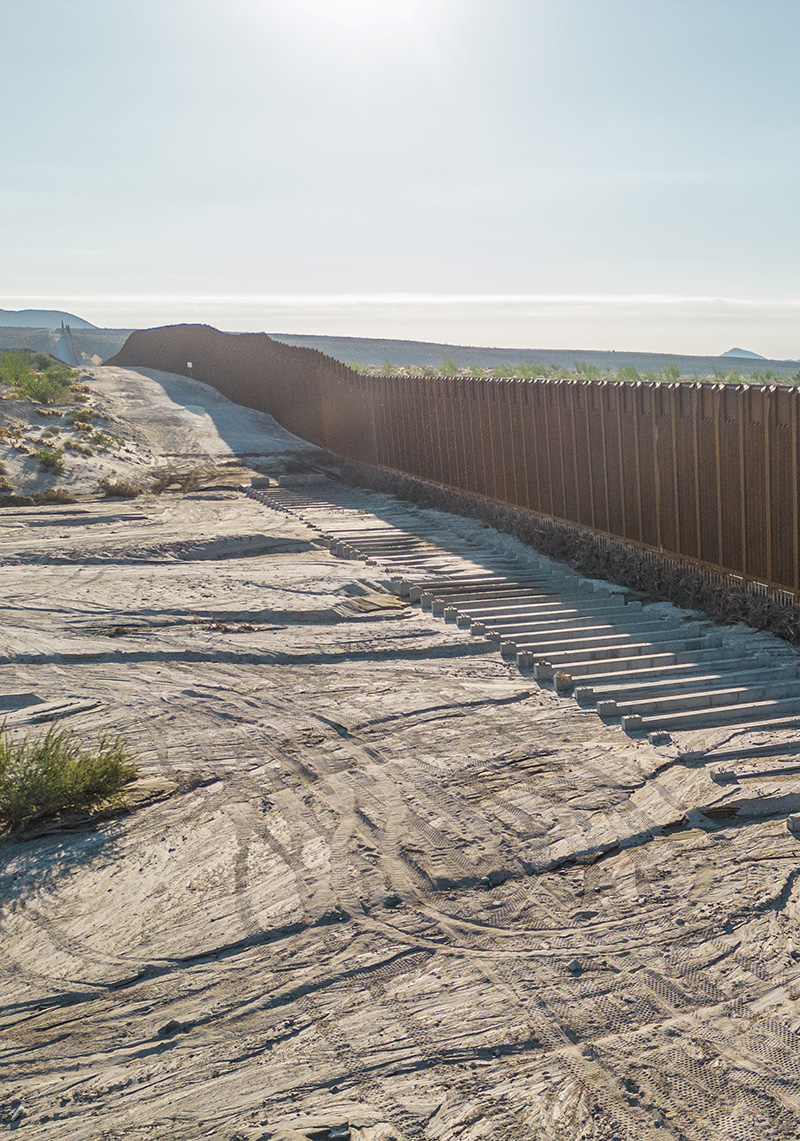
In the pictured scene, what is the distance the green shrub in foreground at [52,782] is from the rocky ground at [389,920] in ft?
0.54

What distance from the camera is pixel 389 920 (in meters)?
4.62

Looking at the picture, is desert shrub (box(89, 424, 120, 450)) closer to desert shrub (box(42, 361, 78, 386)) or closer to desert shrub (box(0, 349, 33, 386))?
desert shrub (box(0, 349, 33, 386))

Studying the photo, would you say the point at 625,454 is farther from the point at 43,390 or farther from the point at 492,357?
the point at 492,357

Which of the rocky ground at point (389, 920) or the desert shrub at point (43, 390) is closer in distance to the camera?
the rocky ground at point (389, 920)

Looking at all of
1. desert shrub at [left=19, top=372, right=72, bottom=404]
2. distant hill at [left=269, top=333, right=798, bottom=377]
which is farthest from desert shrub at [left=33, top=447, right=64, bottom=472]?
distant hill at [left=269, top=333, right=798, bottom=377]

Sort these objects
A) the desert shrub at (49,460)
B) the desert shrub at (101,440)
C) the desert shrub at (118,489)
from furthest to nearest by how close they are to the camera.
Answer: the desert shrub at (101,440)
the desert shrub at (49,460)
the desert shrub at (118,489)

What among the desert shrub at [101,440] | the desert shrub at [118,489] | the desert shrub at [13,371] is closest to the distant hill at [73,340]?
the desert shrub at [13,371]

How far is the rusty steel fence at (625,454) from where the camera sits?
9336 mm

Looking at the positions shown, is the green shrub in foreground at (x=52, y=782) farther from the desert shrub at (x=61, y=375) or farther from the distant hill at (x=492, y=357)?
the distant hill at (x=492, y=357)

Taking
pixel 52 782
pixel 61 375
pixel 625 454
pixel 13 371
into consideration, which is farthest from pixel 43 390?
pixel 52 782

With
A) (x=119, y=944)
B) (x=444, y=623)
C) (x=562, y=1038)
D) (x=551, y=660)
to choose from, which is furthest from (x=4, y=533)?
(x=562, y=1038)

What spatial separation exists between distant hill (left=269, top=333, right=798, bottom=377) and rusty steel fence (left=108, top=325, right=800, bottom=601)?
29.2 meters

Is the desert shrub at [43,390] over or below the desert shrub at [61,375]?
below

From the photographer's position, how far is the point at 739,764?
6.07m
